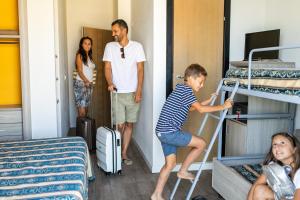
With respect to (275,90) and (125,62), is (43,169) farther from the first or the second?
(125,62)

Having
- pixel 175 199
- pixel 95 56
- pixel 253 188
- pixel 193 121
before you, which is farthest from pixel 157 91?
pixel 95 56

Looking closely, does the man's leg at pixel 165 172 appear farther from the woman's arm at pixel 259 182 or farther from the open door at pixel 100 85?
the open door at pixel 100 85

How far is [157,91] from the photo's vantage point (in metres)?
3.47

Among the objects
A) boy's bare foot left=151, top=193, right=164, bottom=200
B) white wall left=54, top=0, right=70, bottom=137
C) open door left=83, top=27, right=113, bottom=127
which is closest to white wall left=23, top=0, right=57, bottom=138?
white wall left=54, top=0, right=70, bottom=137

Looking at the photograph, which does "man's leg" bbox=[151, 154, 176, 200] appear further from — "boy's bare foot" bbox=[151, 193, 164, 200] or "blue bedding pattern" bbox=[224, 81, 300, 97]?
"blue bedding pattern" bbox=[224, 81, 300, 97]

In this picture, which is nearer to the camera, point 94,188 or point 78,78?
point 94,188

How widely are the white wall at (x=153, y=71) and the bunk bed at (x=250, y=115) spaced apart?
0.79m

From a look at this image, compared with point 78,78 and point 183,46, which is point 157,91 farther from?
point 78,78

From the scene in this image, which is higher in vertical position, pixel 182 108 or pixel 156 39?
pixel 156 39

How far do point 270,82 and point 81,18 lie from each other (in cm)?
433

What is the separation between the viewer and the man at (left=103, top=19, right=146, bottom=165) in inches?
146

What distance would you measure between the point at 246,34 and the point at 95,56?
2.93 m

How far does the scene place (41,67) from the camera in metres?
3.47

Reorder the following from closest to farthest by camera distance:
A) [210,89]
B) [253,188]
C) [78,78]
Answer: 1. [253,188]
2. [210,89]
3. [78,78]
